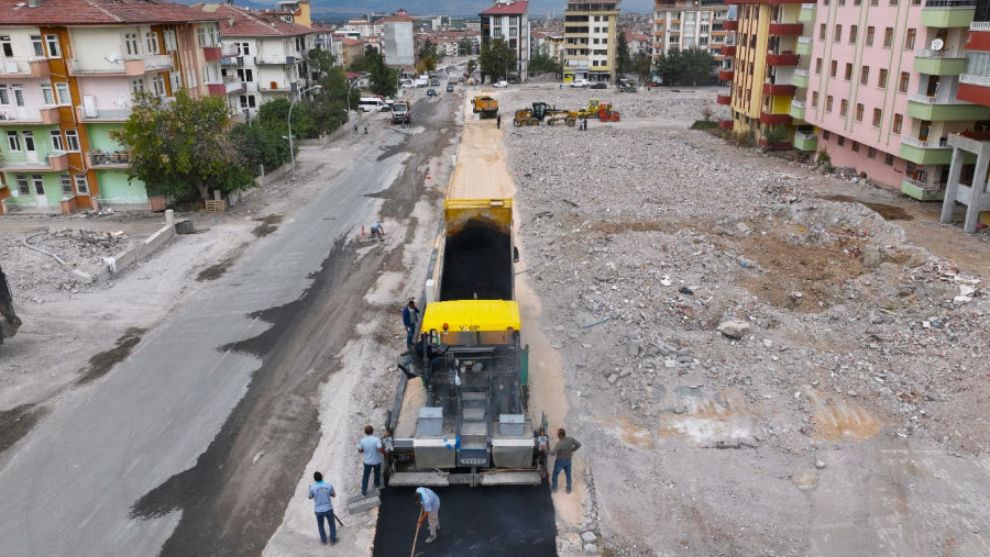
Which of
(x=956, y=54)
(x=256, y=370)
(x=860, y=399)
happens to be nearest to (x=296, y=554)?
(x=256, y=370)

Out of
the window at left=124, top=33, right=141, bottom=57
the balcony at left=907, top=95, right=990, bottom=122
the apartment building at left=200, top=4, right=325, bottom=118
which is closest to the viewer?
the balcony at left=907, top=95, right=990, bottom=122

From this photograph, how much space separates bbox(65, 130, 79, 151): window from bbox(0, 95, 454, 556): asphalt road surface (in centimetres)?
1401

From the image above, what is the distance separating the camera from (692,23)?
413 feet

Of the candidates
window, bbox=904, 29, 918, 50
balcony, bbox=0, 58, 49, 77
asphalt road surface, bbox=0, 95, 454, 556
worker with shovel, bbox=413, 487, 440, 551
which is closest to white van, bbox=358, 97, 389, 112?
balcony, bbox=0, 58, 49, 77

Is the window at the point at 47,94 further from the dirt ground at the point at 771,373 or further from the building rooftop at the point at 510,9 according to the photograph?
the building rooftop at the point at 510,9

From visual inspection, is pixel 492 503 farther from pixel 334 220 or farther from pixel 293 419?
pixel 334 220

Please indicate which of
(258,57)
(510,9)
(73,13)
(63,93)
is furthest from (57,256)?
(510,9)

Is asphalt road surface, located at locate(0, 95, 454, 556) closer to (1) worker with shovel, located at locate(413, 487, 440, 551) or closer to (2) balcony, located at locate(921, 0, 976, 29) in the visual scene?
(1) worker with shovel, located at locate(413, 487, 440, 551)

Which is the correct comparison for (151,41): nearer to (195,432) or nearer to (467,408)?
(195,432)

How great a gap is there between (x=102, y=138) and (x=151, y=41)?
18.3ft

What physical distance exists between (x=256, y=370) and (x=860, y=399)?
14.4 metres

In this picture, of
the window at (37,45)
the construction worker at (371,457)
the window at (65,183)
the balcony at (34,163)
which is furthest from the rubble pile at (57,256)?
the construction worker at (371,457)

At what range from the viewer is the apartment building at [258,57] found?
183 ft

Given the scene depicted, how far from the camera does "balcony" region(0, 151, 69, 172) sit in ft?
107
